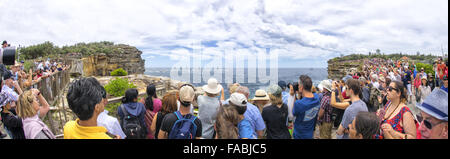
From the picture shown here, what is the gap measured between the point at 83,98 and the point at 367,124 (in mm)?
2897

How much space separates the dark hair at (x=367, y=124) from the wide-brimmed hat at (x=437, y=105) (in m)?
0.43

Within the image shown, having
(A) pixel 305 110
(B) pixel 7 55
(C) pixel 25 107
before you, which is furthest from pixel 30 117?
(A) pixel 305 110

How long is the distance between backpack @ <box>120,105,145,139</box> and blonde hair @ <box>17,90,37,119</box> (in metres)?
1.10

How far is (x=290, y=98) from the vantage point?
152 inches

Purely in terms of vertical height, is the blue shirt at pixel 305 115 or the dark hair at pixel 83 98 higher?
the dark hair at pixel 83 98

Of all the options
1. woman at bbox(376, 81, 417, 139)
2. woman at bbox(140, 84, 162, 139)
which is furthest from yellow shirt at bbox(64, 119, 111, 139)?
woman at bbox(376, 81, 417, 139)

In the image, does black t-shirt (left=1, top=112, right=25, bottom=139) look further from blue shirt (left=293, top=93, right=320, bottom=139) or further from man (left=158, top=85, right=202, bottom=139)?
blue shirt (left=293, top=93, right=320, bottom=139)

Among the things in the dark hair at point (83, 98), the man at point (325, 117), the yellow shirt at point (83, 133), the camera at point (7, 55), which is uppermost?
the camera at point (7, 55)

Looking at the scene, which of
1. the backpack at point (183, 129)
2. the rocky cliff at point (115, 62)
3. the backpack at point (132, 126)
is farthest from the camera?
the rocky cliff at point (115, 62)

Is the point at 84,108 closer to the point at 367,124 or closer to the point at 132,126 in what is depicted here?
the point at 132,126

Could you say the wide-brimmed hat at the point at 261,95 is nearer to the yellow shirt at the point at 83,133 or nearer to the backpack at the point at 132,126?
the backpack at the point at 132,126

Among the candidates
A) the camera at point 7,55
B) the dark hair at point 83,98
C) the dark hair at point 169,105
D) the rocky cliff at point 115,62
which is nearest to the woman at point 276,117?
the dark hair at point 169,105

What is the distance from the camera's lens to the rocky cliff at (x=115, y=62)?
103 ft
